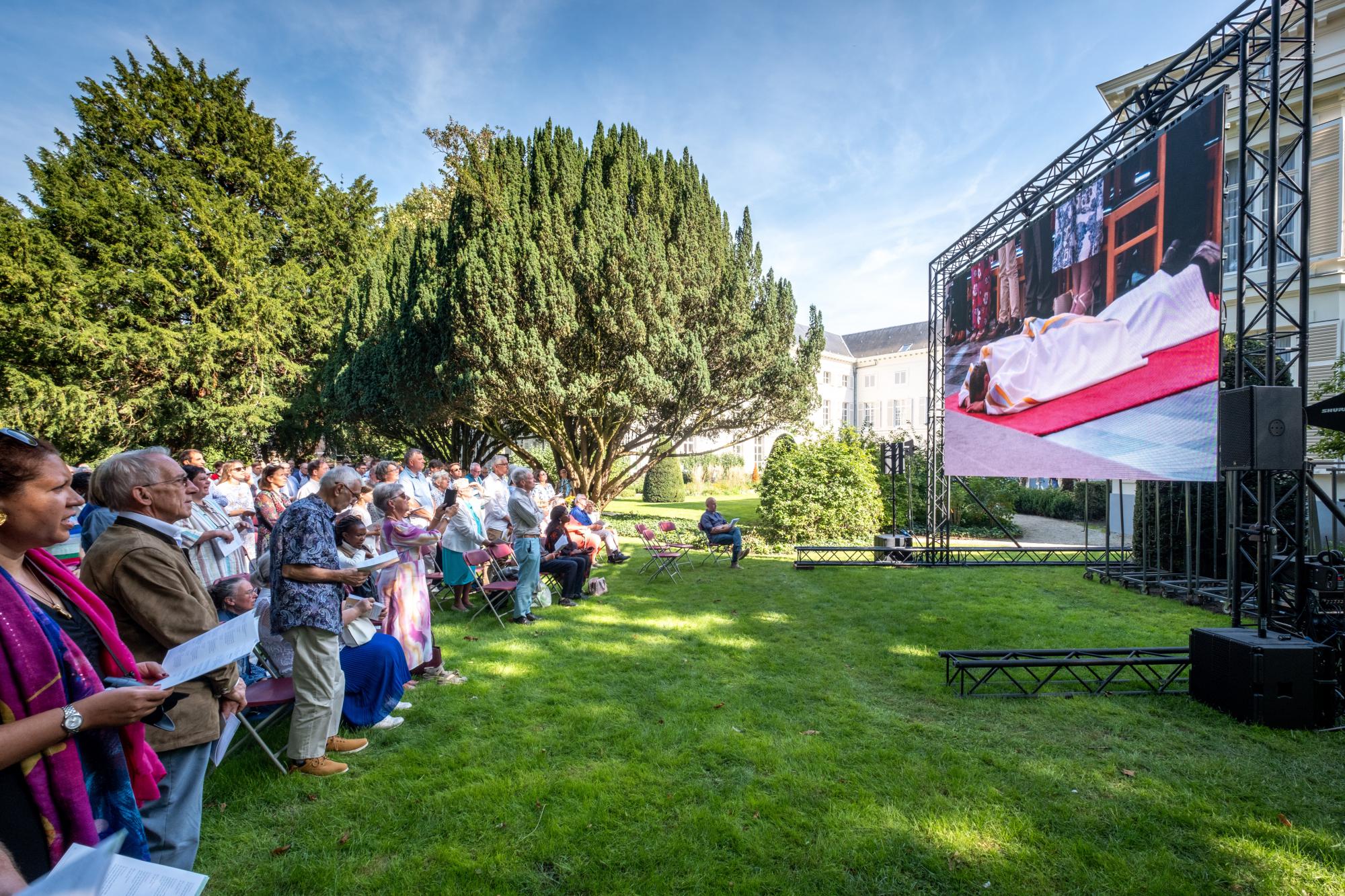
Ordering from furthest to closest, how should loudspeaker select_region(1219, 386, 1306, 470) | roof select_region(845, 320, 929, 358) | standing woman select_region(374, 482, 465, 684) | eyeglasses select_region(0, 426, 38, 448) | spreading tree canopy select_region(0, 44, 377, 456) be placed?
roof select_region(845, 320, 929, 358), spreading tree canopy select_region(0, 44, 377, 456), standing woman select_region(374, 482, 465, 684), loudspeaker select_region(1219, 386, 1306, 470), eyeglasses select_region(0, 426, 38, 448)

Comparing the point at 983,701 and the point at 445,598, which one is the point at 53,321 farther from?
the point at 983,701

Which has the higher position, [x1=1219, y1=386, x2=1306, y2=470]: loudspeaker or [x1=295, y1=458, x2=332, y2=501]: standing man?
[x1=1219, y1=386, x2=1306, y2=470]: loudspeaker

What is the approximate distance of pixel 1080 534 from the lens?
1800 centimetres

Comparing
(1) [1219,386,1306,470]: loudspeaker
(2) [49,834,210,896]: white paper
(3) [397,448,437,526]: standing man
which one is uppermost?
(1) [1219,386,1306,470]: loudspeaker

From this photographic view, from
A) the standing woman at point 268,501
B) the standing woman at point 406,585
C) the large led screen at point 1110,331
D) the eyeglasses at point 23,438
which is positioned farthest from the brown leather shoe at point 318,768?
the large led screen at point 1110,331

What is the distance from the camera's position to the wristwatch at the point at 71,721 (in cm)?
145

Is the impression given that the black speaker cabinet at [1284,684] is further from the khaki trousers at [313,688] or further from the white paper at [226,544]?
the white paper at [226,544]

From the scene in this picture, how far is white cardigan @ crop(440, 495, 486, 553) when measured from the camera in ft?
25.1

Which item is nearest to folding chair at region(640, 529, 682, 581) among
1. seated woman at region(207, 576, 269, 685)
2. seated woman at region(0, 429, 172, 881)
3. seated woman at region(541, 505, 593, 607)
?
seated woman at region(541, 505, 593, 607)

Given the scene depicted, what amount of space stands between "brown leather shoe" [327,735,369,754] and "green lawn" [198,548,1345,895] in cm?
8

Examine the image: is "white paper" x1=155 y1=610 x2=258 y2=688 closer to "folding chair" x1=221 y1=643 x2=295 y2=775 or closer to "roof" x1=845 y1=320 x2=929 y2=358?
"folding chair" x1=221 y1=643 x2=295 y2=775

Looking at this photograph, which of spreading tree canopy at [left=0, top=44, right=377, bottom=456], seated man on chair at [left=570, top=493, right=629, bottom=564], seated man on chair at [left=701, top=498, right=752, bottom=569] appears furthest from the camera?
spreading tree canopy at [left=0, top=44, right=377, bottom=456]

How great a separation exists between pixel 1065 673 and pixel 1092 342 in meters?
4.31

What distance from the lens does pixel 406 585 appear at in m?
5.34
